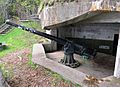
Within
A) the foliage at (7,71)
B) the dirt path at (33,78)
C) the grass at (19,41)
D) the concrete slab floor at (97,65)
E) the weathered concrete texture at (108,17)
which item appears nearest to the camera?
the weathered concrete texture at (108,17)

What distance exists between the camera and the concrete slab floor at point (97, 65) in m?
5.91

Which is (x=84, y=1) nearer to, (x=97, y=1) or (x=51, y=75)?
(x=97, y=1)

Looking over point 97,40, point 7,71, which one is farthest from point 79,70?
point 97,40

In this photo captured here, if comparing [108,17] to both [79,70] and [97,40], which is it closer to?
[79,70]

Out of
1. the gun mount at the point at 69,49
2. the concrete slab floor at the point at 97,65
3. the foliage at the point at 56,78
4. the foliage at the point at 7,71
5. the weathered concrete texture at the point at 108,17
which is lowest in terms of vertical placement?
the foliage at the point at 7,71

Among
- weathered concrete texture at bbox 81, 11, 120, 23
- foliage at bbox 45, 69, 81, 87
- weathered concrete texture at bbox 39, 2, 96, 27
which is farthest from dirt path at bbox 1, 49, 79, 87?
weathered concrete texture at bbox 81, 11, 120, 23

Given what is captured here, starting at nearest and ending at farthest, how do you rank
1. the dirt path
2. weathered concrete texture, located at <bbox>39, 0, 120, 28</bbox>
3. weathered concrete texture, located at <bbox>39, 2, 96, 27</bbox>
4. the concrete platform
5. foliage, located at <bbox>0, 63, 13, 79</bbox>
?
1. weathered concrete texture, located at <bbox>39, 0, 120, 28</bbox>
2. weathered concrete texture, located at <bbox>39, 2, 96, 27</bbox>
3. the concrete platform
4. the dirt path
5. foliage, located at <bbox>0, 63, 13, 79</bbox>

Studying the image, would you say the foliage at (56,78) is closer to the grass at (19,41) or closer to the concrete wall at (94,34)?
the concrete wall at (94,34)

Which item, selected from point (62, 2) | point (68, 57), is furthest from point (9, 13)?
point (62, 2)

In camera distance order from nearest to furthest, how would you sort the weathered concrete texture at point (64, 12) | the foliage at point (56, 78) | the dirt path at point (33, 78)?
the weathered concrete texture at point (64, 12)
the foliage at point (56, 78)
the dirt path at point (33, 78)

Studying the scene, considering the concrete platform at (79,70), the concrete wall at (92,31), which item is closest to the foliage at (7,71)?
the concrete platform at (79,70)

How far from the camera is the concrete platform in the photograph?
450cm

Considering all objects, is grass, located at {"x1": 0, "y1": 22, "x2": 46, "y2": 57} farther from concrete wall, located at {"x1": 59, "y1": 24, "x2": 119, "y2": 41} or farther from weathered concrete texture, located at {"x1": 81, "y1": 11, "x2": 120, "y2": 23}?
weathered concrete texture, located at {"x1": 81, "y1": 11, "x2": 120, "y2": 23}

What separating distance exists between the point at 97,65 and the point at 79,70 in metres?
0.92
